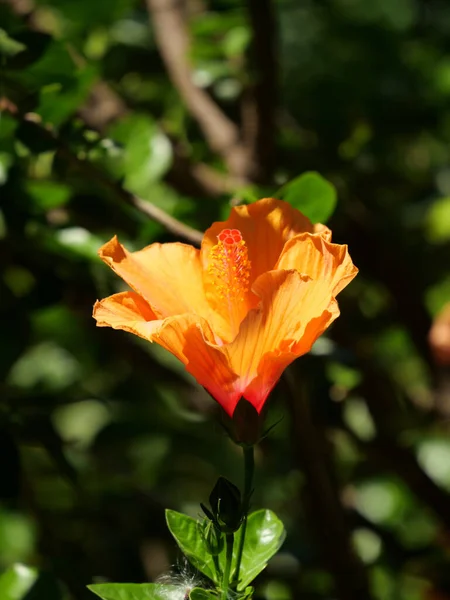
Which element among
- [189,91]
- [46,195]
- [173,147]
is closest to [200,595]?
[46,195]

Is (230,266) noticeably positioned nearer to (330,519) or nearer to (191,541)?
(191,541)

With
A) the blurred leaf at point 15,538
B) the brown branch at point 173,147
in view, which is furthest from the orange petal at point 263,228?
the blurred leaf at point 15,538

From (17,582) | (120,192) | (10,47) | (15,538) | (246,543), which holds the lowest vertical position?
(15,538)

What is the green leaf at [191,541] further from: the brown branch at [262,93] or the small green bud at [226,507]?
the brown branch at [262,93]

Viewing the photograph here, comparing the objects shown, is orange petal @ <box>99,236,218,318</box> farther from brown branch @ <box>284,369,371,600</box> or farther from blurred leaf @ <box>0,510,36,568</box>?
blurred leaf @ <box>0,510,36,568</box>

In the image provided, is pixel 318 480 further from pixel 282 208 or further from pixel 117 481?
pixel 117 481

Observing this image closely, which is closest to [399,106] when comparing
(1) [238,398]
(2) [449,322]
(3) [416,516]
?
(2) [449,322]
